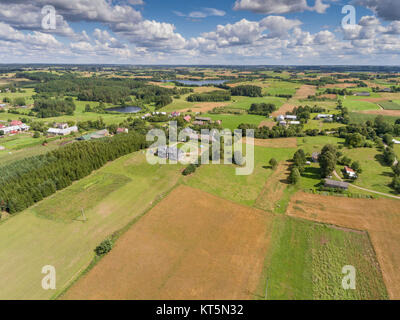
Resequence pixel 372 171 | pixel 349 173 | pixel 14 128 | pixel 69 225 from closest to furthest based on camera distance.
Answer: pixel 69 225 < pixel 349 173 < pixel 372 171 < pixel 14 128

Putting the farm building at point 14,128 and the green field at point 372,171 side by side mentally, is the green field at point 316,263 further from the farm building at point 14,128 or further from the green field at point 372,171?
the farm building at point 14,128

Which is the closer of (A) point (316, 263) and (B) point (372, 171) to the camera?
(A) point (316, 263)

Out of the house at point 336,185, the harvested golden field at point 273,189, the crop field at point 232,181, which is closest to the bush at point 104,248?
the crop field at point 232,181

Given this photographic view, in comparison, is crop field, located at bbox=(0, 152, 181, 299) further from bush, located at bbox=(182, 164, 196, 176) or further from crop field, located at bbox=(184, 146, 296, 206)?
crop field, located at bbox=(184, 146, 296, 206)

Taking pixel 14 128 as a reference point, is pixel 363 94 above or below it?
above

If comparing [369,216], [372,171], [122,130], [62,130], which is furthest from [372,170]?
[62,130]

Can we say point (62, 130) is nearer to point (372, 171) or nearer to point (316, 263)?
point (316, 263)
